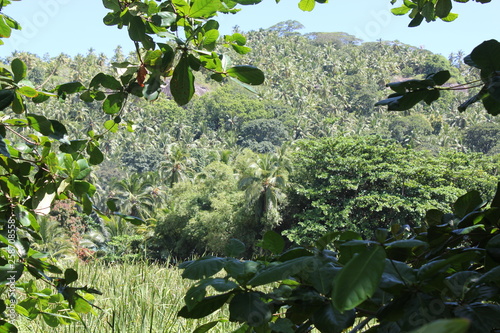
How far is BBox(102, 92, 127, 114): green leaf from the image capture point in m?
1.07

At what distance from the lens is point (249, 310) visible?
0.54 meters

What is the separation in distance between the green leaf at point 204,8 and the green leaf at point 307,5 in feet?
1.49

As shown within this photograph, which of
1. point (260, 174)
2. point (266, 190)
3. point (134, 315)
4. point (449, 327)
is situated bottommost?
point (266, 190)

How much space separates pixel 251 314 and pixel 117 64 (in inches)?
27.5

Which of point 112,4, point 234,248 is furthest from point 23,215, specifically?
point 234,248

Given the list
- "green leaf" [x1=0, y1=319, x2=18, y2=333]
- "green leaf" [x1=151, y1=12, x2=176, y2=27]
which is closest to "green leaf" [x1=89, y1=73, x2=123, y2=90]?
"green leaf" [x1=151, y1=12, x2=176, y2=27]

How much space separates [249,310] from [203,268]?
8 centimetres

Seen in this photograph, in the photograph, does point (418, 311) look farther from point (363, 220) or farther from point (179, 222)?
point (179, 222)

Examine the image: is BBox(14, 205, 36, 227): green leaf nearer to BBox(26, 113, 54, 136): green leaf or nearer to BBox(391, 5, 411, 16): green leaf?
BBox(26, 113, 54, 136): green leaf

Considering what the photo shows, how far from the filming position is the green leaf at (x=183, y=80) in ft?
2.54

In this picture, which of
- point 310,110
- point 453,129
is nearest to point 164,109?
point 310,110

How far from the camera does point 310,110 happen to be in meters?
65.6

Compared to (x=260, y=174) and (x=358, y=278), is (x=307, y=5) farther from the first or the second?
(x=260, y=174)

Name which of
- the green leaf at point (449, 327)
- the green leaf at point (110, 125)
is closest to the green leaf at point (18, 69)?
the green leaf at point (110, 125)
